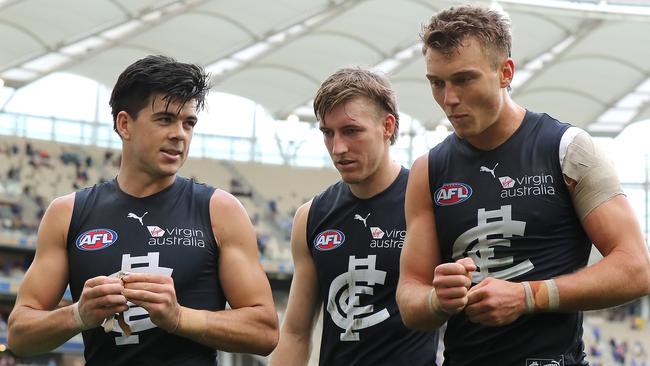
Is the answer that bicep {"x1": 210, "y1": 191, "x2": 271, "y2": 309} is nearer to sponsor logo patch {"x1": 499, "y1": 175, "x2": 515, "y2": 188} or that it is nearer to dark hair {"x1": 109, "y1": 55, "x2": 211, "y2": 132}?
dark hair {"x1": 109, "y1": 55, "x2": 211, "y2": 132}

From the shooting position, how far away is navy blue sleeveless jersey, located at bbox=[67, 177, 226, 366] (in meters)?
4.29

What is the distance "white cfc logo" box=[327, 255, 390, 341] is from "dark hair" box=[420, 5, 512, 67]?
4.96 ft

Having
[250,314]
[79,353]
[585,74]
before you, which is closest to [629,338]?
[585,74]

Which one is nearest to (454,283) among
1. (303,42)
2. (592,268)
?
(592,268)

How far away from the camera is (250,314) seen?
4.29 m

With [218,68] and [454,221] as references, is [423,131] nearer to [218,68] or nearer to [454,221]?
[218,68]

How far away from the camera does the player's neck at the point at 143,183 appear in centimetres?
461

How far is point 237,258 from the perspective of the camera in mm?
4383

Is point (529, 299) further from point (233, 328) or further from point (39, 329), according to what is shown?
point (39, 329)

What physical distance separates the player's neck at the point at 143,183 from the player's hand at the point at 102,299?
2.51ft

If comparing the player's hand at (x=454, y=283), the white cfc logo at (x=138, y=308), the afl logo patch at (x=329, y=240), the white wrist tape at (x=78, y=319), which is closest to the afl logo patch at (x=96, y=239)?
the white cfc logo at (x=138, y=308)

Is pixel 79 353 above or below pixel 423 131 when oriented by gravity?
below

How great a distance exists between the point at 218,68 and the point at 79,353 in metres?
12.7

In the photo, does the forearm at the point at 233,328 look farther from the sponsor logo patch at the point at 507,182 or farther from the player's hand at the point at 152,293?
the sponsor logo patch at the point at 507,182
